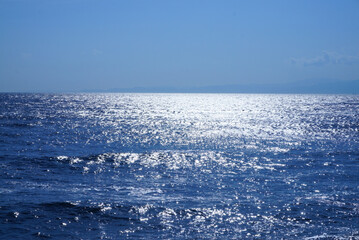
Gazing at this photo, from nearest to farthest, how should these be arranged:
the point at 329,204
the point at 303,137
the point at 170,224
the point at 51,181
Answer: the point at 170,224
the point at 329,204
the point at 51,181
the point at 303,137

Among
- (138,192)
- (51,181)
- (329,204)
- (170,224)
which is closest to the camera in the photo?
(170,224)

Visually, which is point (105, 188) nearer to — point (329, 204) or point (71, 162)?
point (71, 162)

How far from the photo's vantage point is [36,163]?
25172mm

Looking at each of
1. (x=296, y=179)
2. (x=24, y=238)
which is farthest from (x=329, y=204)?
(x=24, y=238)

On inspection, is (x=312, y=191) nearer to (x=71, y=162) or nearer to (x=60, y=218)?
(x=60, y=218)

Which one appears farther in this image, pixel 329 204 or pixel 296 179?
pixel 296 179

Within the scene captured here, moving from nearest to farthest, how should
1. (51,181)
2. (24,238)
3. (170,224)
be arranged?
1. (24,238)
2. (170,224)
3. (51,181)

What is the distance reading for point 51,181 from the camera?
1992cm

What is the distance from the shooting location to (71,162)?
84.7 ft

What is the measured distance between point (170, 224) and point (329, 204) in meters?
7.21

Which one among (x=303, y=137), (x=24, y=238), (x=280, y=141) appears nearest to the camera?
(x=24, y=238)

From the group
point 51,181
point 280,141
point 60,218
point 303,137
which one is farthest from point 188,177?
point 303,137

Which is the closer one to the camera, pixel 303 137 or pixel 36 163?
pixel 36 163

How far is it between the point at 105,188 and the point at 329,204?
34.8 feet
